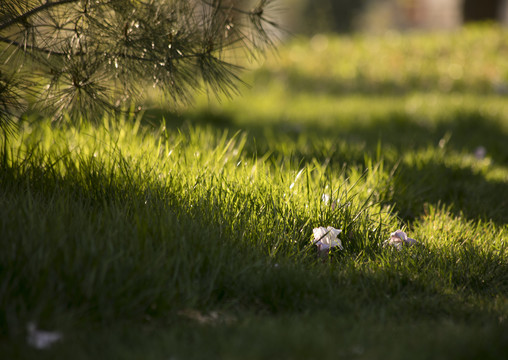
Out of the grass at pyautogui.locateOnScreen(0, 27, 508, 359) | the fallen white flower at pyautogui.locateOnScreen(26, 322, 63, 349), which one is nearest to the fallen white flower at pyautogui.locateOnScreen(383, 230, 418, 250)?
the grass at pyautogui.locateOnScreen(0, 27, 508, 359)

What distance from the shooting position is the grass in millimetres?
1594

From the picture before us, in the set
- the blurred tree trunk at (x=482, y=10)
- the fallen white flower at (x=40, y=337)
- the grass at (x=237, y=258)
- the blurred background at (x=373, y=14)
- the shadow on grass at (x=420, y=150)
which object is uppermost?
the blurred background at (x=373, y=14)

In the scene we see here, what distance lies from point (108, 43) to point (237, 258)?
1.35 m

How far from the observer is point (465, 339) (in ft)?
5.18

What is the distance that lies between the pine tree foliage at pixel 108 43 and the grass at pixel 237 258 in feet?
1.27

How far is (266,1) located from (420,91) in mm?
5080

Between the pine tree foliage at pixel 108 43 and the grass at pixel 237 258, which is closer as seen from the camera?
the grass at pixel 237 258

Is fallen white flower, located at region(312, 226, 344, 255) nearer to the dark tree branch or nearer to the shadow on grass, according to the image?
the shadow on grass

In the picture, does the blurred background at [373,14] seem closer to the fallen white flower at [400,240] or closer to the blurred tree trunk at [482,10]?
the blurred tree trunk at [482,10]

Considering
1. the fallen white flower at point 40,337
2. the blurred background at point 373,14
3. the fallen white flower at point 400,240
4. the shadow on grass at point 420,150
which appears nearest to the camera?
the fallen white flower at point 40,337

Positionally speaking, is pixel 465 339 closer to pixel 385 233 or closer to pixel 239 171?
pixel 385 233

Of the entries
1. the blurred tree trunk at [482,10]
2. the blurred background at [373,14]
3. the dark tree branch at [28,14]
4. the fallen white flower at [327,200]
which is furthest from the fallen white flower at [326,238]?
the blurred background at [373,14]

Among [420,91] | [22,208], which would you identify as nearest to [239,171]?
[22,208]

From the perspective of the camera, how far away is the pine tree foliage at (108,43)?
96.3 inches
